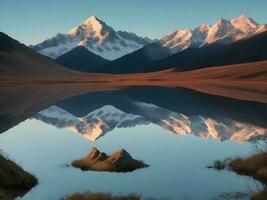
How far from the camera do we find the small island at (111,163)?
29.1 meters

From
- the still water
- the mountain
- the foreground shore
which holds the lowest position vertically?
the mountain

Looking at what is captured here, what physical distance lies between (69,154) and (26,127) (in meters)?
19.5

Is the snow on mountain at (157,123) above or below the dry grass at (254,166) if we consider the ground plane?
below

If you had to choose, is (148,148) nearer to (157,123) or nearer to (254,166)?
(254,166)

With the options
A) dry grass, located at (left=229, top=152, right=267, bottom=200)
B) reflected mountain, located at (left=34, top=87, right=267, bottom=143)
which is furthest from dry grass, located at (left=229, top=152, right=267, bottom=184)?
reflected mountain, located at (left=34, top=87, right=267, bottom=143)

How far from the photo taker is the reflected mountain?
48.8 metres

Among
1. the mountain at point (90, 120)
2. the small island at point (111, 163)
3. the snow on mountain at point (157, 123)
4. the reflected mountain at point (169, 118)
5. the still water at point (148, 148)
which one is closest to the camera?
the still water at point (148, 148)

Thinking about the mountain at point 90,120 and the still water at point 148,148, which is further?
the mountain at point 90,120

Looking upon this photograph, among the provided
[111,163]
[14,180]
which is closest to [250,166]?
[111,163]

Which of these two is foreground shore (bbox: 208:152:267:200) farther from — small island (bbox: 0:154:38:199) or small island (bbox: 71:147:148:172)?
small island (bbox: 0:154:38:199)

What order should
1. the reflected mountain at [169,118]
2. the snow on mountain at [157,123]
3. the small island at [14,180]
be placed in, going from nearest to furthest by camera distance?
the small island at [14,180]
the snow on mountain at [157,123]
the reflected mountain at [169,118]

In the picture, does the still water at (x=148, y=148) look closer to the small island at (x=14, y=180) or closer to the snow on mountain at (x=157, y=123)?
the snow on mountain at (x=157, y=123)

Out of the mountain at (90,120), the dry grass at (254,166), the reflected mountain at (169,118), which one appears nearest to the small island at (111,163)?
the dry grass at (254,166)

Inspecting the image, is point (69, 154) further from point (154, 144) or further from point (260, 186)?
point (260, 186)
